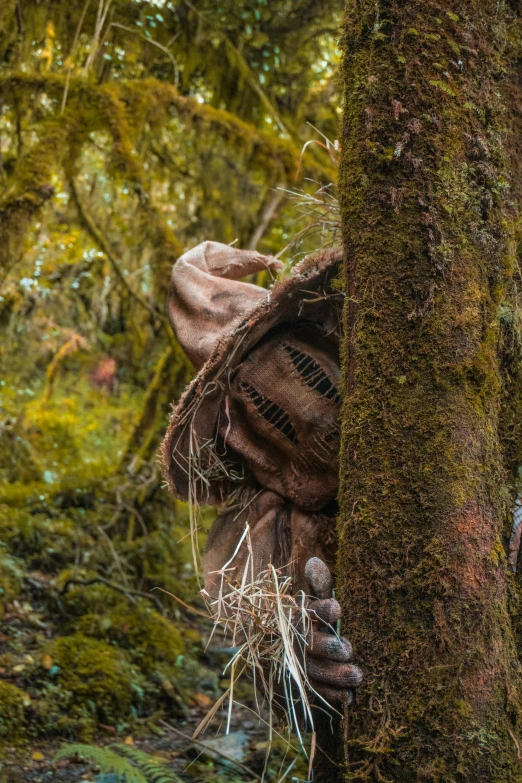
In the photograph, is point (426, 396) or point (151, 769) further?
point (151, 769)

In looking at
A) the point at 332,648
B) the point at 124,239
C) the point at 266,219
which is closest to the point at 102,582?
the point at 124,239

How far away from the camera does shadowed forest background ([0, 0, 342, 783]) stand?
171 inches

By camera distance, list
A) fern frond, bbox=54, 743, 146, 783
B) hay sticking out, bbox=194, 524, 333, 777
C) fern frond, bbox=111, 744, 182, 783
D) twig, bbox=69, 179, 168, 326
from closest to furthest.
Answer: hay sticking out, bbox=194, 524, 333, 777 < fern frond, bbox=54, 743, 146, 783 < fern frond, bbox=111, 744, 182, 783 < twig, bbox=69, 179, 168, 326

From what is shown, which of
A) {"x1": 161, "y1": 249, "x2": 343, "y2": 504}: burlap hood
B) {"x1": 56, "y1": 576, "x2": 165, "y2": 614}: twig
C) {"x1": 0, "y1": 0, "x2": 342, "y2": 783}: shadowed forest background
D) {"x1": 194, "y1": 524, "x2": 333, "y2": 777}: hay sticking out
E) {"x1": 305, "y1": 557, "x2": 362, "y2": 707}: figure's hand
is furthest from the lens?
{"x1": 56, "y1": 576, "x2": 165, "y2": 614}: twig

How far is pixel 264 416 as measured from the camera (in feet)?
8.50

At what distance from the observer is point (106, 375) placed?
13.0m

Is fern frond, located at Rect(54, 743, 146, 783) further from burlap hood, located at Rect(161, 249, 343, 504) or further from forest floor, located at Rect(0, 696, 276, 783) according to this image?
burlap hood, located at Rect(161, 249, 343, 504)

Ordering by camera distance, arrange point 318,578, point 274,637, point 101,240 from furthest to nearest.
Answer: point 101,240
point 274,637
point 318,578

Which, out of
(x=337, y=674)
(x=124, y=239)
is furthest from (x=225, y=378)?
(x=124, y=239)

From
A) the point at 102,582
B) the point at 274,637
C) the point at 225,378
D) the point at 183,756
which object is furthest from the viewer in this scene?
the point at 102,582

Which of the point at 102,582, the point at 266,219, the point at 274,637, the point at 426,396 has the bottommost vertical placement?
the point at 102,582

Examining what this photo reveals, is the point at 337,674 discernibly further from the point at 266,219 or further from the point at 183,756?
the point at 266,219

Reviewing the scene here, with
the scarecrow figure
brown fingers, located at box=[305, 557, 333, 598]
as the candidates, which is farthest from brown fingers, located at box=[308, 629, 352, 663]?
the scarecrow figure

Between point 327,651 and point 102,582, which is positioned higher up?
point 327,651
